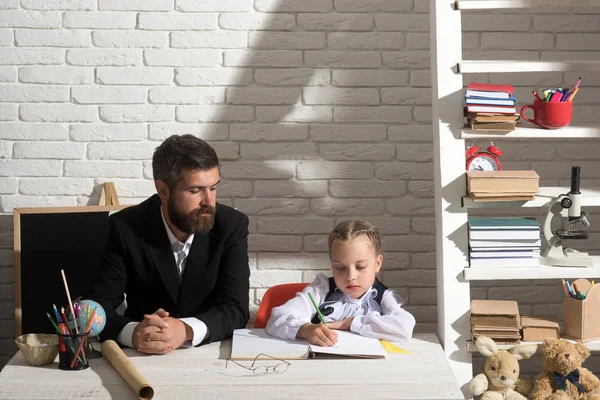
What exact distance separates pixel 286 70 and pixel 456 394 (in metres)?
1.70

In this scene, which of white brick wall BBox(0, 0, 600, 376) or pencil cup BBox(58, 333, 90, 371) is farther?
white brick wall BBox(0, 0, 600, 376)

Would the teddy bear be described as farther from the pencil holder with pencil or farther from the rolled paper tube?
the rolled paper tube

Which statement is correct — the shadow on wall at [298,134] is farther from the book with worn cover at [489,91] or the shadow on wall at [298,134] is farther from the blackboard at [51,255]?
the book with worn cover at [489,91]

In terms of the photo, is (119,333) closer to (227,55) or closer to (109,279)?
(109,279)

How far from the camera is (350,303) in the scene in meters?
2.79

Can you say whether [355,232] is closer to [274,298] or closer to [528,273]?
[274,298]

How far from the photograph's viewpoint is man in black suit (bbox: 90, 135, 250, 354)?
108 inches

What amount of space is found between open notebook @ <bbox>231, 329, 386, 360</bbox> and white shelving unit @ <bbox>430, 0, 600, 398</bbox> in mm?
388

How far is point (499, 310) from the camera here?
9.06 feet

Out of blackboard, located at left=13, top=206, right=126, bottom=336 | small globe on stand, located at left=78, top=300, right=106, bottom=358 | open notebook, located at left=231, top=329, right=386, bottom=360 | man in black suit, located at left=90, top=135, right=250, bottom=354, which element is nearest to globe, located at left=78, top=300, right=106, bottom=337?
→ small globe on stand, located at left=78, top=300, right=106, bottom=358

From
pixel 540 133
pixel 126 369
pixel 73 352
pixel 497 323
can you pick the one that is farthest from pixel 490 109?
pixel 73 352

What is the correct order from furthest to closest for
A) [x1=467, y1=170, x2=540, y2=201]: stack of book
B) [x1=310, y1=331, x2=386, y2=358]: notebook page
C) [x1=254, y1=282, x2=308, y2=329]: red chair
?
[x1=254, y1=282, x2=308, y2=329]: red chair, [x1=467, y1=170, x2=540, y2=201]: stack of book, [x1=310, y1=331, x2=386, y2=358]: notebook page

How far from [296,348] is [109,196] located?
1.28 meters

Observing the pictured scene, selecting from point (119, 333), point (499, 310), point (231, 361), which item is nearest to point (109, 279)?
point (119, 333)
